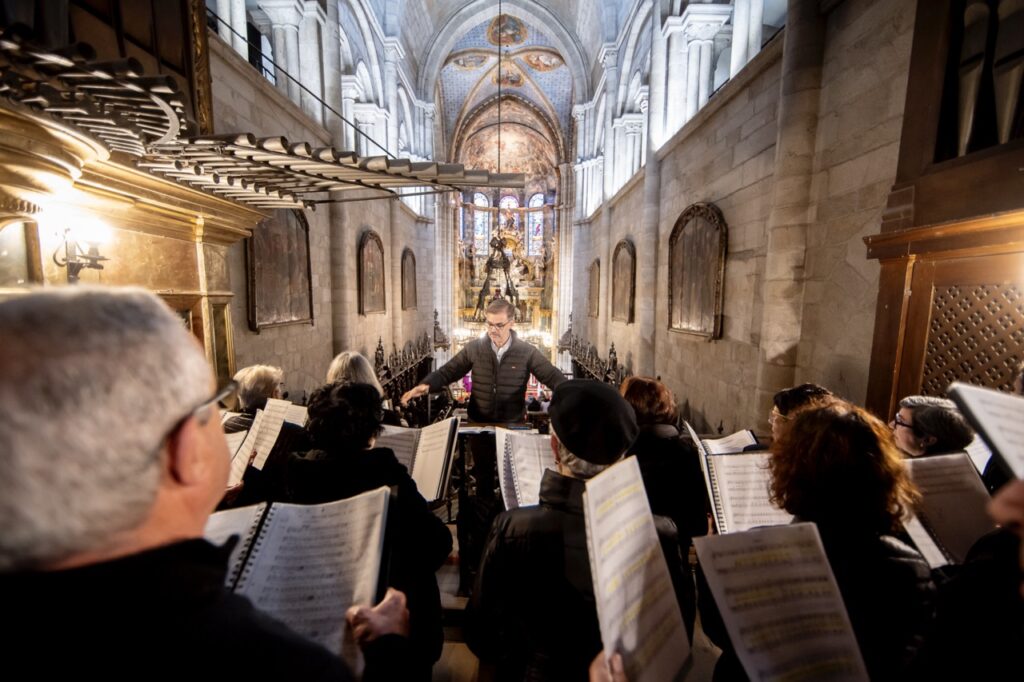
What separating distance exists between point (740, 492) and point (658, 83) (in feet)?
23.6

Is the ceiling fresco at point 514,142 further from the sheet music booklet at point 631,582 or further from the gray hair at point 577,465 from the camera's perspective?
the sheet music booklet at point 631,582

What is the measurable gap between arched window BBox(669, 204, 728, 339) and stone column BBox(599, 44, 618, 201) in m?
5.53

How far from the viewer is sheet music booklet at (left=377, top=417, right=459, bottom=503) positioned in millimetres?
2045

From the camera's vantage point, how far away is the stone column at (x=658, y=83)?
650 cm

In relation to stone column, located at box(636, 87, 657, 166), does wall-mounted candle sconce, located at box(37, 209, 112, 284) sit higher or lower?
lower

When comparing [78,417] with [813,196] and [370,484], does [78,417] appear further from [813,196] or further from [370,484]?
[813,196]

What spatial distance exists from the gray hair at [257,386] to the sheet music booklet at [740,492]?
262 cm

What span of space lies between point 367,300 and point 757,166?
22.5ft

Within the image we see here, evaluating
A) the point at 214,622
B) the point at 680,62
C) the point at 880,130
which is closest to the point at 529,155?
the point at 680,62

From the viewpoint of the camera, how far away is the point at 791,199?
343 cm

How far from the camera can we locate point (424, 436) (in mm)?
2293

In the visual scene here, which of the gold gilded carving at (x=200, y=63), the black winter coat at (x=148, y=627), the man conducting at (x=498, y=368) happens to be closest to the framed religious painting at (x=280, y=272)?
the gold gilded carving at (x=200, y=63)

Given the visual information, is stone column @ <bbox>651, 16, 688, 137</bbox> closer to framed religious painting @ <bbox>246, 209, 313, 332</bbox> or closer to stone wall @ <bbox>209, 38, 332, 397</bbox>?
stone wall @ <bbox>209, 38, 332, 397</bbox>

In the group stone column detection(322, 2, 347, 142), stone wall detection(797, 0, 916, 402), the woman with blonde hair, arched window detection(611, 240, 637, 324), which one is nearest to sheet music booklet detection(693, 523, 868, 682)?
the woman with blonde hair
